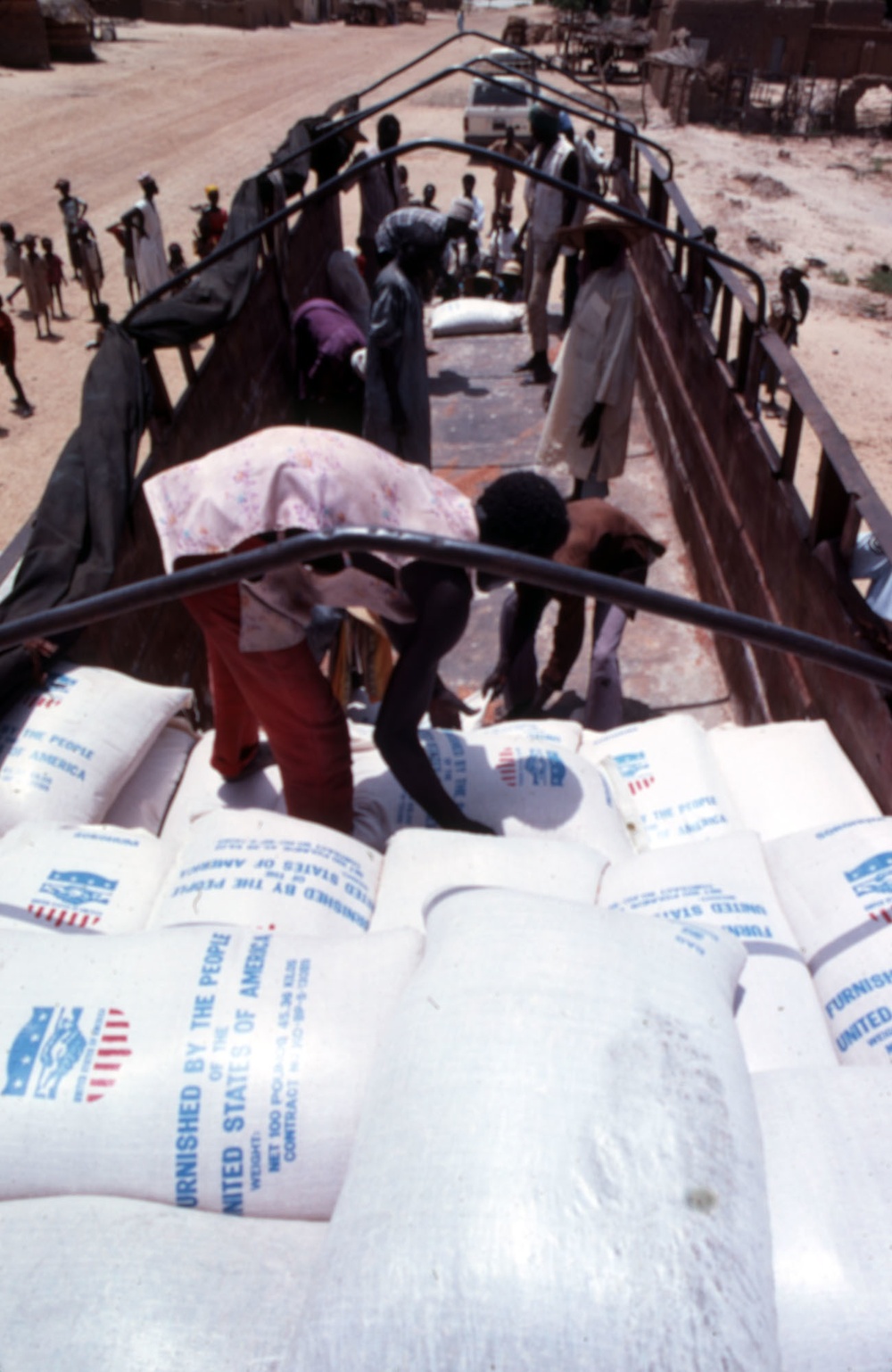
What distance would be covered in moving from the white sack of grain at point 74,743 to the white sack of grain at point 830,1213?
1537 mm

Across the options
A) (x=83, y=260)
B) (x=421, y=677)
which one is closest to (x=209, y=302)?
(x=421, y=677)

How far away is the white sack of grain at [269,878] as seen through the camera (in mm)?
1808

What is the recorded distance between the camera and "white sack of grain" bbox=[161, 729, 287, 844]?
2.35 meters

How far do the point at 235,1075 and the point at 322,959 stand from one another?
226 millimetres

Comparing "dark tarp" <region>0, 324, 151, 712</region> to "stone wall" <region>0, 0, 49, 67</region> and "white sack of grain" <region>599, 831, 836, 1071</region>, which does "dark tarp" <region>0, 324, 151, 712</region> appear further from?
"stone wall" <region>0, 0, 49, 67</region>

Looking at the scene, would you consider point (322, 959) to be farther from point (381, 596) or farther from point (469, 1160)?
point (381, 596)

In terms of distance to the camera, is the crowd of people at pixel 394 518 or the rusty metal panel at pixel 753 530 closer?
the crowd of people at pixel 394 518

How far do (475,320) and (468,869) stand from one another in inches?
244

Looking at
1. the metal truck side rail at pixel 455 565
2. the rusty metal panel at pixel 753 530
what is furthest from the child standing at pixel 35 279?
the metal truck side rail at pixel 455 565

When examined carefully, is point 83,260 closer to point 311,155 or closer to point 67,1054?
point 311,155

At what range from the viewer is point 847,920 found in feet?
5.81

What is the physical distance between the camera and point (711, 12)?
20234 millimetres

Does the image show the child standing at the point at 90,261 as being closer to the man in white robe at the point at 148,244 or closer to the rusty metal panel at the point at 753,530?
the man in white robe at the point at 148,244

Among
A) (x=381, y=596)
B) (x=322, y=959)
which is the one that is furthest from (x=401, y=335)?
(x=322, y=959)
